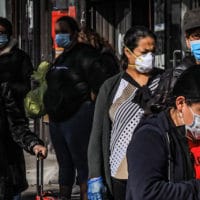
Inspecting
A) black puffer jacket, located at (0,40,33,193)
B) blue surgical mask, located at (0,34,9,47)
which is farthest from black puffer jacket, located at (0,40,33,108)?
blue surgical mask, located at (0,34,9,47)

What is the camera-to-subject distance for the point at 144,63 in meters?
4.95

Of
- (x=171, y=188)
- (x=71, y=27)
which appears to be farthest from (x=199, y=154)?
(x=71, y=27)

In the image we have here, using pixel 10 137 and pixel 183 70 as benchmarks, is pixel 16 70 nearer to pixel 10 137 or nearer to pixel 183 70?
pixel 10 137

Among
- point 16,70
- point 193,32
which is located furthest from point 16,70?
point 193,32

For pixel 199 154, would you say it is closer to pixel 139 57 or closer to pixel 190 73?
pixel 190 73

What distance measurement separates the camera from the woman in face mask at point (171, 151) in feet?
9.80

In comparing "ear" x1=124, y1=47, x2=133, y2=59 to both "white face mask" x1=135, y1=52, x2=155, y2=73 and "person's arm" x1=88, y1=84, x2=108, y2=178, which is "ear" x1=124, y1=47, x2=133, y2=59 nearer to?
"white face mask" x1=135, y1=52, x2=155, y2=73

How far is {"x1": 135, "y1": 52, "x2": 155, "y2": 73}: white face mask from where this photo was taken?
4949mm

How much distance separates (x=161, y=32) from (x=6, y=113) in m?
3.85

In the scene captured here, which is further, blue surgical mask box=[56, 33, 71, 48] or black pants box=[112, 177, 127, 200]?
blue surgical mask box=[56, 33, 71, 48]

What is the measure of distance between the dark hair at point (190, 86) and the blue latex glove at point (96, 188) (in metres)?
1.75

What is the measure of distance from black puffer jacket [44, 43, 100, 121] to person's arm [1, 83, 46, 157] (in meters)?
1.52

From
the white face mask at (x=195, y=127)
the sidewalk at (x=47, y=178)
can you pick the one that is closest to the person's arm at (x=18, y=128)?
the white face mask at (x=195, y=127)

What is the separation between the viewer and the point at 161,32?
8617mm
